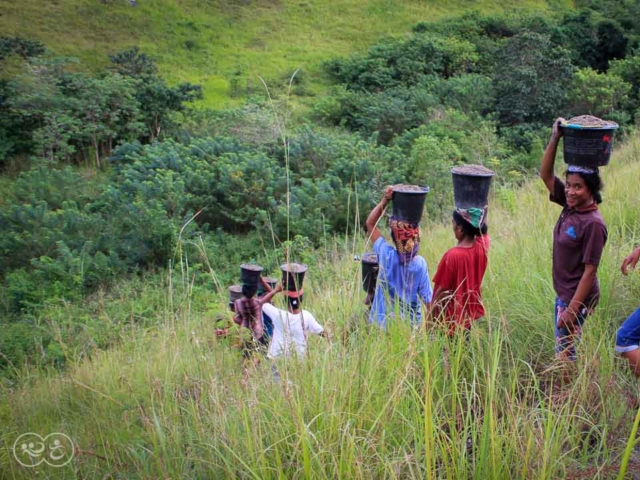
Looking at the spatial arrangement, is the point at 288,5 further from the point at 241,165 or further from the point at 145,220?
the point at 145,220

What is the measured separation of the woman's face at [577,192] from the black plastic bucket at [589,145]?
0.07 m

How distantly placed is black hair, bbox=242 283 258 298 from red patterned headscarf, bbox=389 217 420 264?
1.11m

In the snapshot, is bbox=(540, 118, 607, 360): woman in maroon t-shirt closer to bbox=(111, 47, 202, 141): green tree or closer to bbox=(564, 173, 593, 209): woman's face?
bbox=(564, 173, 593, 209): woman's face

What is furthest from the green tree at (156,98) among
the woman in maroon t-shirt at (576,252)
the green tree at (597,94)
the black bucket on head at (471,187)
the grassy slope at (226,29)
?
the woman in maroon t-shirt at (576,252)

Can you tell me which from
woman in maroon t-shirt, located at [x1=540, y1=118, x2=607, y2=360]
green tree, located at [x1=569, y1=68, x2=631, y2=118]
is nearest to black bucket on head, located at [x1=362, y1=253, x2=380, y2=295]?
woman in maroon t-shirt, located at [x1=540, y1=118, x2=607, y2=360]

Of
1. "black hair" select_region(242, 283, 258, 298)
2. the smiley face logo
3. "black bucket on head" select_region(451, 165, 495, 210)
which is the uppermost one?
"black bucket on head" select_region(451, 165, 495, 210)

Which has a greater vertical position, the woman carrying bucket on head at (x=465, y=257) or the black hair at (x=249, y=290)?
the woman carrying bucket on head at (x=465, y=257)

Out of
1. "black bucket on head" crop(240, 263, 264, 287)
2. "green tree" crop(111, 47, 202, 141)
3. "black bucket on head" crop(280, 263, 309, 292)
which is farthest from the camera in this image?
"green tree" crop(111, 47, 202, 141)

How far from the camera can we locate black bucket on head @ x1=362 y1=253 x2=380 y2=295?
3.69 metres

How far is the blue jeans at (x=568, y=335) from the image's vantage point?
8.74 ft

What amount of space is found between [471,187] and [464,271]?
437 mm

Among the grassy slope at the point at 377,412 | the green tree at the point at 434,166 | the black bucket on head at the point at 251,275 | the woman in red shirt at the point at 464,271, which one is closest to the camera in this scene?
the grassy slope at the point at 377,412

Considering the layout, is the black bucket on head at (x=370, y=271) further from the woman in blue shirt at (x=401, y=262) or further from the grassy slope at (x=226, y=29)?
the grassy slope at (x=226, y=29)

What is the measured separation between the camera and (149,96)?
16.0 meters
